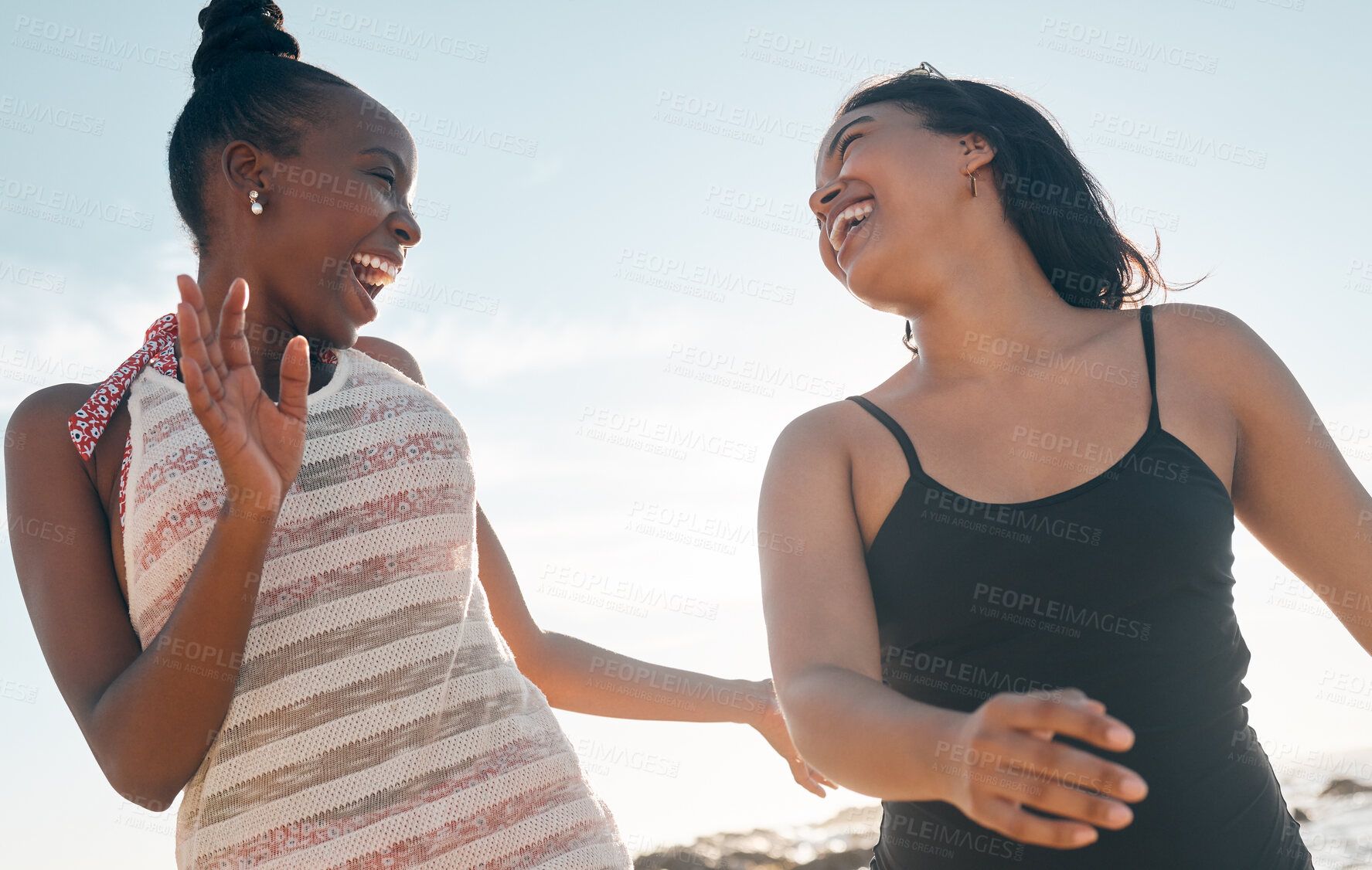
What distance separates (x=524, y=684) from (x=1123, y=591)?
1.23 m

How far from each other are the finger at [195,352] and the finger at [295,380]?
0.10 meters

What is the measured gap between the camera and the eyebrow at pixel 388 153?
2447 millimetres

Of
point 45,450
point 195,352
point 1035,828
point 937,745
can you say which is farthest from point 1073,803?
point 45,450

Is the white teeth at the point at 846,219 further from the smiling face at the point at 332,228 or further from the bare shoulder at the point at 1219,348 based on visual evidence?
the smiling face at the point at 332,228

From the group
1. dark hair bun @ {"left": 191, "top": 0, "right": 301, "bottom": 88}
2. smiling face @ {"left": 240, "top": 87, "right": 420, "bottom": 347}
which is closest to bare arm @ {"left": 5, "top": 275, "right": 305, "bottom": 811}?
smiling face @ {"left": 240, "top": 87, "right": 420, "bottom": 347}

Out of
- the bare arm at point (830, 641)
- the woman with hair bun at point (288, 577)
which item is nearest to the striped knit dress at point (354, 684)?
the woman with hair bun at point (288, 577)

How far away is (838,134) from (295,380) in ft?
4.81

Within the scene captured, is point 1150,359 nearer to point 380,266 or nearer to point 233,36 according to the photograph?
point 380,266

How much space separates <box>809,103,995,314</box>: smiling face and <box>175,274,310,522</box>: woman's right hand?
123cm

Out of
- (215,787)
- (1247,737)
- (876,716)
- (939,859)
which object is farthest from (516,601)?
(1247,737)

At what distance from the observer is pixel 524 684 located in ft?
7.10

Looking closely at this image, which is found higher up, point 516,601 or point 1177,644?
point 516,601

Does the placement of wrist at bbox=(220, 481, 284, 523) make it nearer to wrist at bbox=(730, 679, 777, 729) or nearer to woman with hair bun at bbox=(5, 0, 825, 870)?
woman with hair bun at bbox=(5, 0, 825, 870)

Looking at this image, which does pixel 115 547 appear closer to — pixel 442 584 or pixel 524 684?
pixel 442 584
